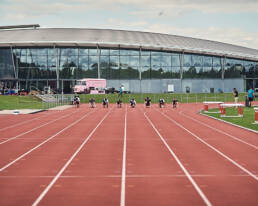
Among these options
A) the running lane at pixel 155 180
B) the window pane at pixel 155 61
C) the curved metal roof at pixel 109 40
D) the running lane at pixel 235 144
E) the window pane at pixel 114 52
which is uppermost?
the curved metal roof at pixel 109 40

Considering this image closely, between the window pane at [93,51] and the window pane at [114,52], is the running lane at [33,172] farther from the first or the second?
the window pane at [114,52]

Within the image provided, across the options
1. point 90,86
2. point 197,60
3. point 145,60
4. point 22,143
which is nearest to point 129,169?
point 22,143

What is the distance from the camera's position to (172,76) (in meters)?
73.1

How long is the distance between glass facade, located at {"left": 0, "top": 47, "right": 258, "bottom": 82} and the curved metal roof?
6.00ft

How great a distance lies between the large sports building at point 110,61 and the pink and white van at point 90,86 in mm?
4734

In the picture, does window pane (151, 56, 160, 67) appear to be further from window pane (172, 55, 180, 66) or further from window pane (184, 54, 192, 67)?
window pane (184, 54, 192, 67)

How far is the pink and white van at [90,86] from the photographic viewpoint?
213 ft

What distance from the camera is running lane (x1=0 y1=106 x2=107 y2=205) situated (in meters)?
8.34

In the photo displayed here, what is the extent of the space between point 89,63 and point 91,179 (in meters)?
61.5

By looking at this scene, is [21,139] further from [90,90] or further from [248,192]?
[90,90]

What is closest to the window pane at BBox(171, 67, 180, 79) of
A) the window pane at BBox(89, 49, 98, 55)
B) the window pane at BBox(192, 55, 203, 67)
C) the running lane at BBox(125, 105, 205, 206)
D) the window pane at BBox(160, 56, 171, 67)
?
the window pane at BBox(160, 56, 171, 67)

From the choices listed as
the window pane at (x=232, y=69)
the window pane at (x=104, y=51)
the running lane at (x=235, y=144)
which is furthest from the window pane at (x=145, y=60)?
the running lane at (x=235, y=144)

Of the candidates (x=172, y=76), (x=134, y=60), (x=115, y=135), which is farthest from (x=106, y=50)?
(x=115, y=135)

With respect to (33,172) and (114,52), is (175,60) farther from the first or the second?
(33,172)
